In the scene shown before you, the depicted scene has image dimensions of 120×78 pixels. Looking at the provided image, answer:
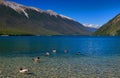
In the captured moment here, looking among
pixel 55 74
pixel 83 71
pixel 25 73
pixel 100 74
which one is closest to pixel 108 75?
pixel 100 74

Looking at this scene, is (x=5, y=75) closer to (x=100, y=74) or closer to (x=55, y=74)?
(x=55, y=74)

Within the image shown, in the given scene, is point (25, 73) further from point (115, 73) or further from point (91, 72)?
point (115, 73)

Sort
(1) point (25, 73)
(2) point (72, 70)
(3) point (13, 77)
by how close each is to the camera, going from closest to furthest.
→ (3) point (13, 77) < (1) point (25, 73) < (2) point (72, 70)

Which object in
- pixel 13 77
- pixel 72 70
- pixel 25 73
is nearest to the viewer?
pixel 13 77

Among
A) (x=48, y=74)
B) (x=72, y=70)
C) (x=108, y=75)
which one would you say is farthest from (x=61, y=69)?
(x=108, y=75)

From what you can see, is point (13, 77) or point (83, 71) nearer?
point (13, 77)

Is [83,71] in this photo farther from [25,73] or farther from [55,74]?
[25,73]

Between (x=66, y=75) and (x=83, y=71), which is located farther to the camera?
(x=83, y=71)

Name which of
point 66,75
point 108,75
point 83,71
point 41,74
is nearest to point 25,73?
point 41,74
